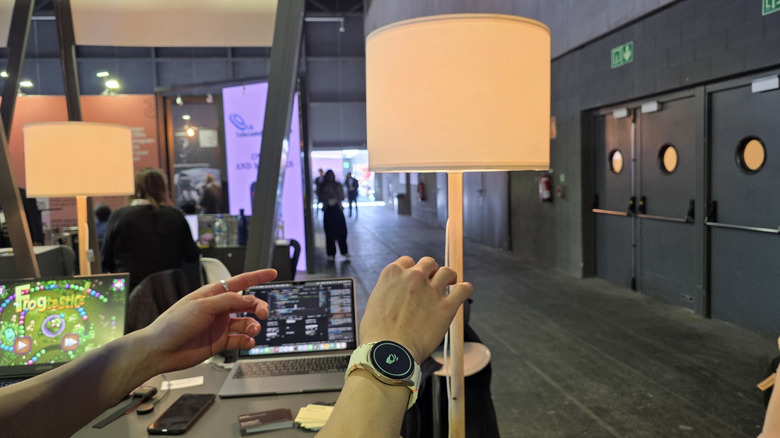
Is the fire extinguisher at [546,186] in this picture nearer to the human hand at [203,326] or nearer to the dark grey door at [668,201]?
the dark grey door at [668,201]

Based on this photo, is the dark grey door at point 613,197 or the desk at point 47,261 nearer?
the desk at point 47,261

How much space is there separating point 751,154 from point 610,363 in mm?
2094

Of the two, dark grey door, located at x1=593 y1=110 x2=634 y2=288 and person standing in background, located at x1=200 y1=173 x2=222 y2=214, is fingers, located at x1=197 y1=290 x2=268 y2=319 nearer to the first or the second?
dark grey door, located at x1=593 y1=110 x2=634 y2=288

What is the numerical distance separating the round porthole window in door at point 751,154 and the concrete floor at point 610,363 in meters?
1.33

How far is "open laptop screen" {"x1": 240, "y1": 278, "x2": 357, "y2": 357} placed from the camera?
1967mm

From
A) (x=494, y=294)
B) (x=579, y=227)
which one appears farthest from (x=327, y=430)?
(x=579, y=227)

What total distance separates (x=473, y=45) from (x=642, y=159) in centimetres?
529

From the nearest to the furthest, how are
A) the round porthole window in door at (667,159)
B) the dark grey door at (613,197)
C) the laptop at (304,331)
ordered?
the laptop at (304,331) < the round porthole window in door at (667,159) < the dark grey door at (613,197)

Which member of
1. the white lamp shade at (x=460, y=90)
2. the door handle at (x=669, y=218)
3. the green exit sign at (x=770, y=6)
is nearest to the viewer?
the white lamp shade at (x=460, y=90)

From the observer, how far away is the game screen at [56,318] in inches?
71.6

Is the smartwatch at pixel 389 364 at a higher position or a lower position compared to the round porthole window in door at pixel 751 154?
lower

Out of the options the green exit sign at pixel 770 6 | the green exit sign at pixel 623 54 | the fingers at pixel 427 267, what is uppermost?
the green exit sign at pixel 623 54

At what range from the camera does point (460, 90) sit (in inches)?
45.9

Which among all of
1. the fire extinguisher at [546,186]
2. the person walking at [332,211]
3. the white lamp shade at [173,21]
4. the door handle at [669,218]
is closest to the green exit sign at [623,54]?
the door handle at [669,218]
